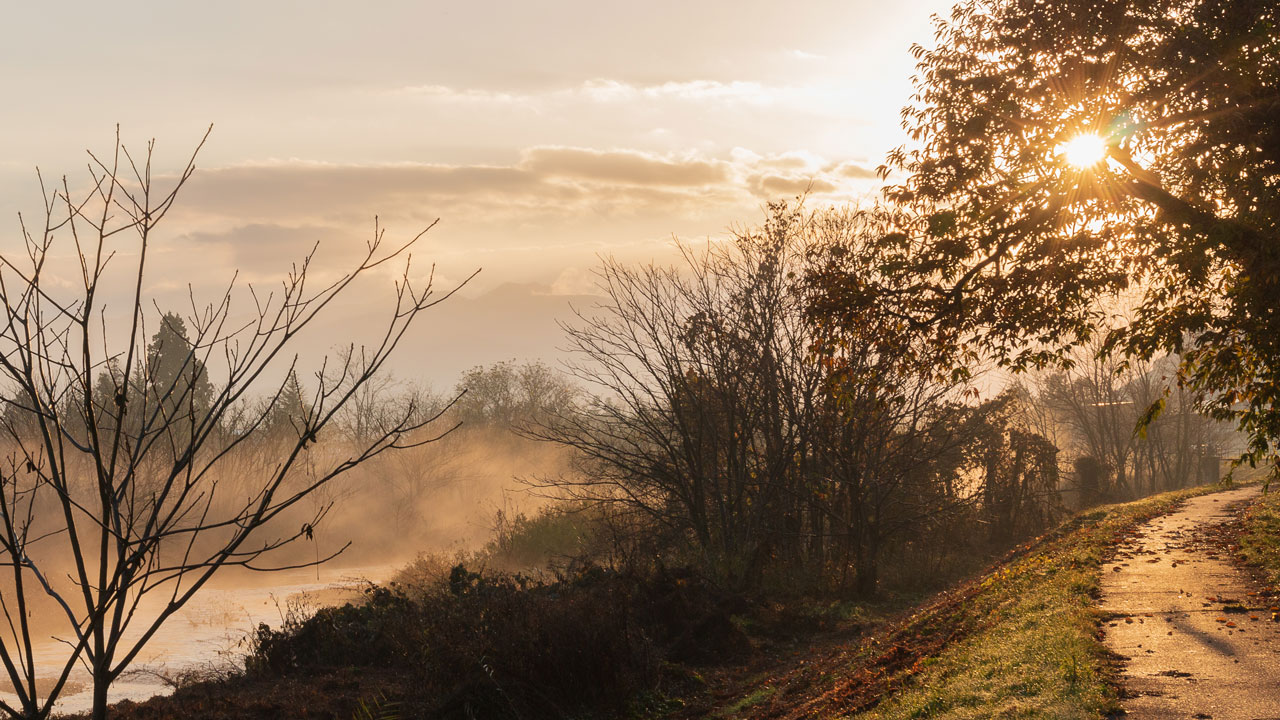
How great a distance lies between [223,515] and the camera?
144ft

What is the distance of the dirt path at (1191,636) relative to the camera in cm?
744

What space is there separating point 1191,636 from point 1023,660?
2.03 meters

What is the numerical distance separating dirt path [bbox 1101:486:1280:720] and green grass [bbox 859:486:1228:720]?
279mm

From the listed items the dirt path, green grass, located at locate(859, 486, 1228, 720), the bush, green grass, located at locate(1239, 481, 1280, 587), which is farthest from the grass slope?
green grass, located at locate(1239, 481, 1280, 587)

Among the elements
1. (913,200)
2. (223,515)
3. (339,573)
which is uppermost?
(913,200)

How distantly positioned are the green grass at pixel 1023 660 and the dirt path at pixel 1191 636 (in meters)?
0.28

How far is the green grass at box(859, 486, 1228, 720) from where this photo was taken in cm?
771

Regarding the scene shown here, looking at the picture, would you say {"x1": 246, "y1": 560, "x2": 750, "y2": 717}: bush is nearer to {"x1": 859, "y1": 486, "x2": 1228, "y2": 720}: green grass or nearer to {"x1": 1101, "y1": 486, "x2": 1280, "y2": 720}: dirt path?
{"x1": 859, "y1": 486, "x2": 1228, "y2": 720}: green grass

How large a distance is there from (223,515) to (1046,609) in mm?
41136

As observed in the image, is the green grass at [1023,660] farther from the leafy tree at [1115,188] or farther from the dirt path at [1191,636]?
the leafy tree at [1115,188]

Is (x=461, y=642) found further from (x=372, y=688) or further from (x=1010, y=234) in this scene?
(x=1010, y=234)

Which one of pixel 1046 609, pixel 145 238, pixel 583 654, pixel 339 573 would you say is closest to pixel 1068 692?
pixel 1046 609

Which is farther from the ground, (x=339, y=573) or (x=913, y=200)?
(x=913, y=200)

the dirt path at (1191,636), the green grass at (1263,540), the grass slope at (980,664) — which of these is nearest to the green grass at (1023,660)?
the grass slope at (980,664)
